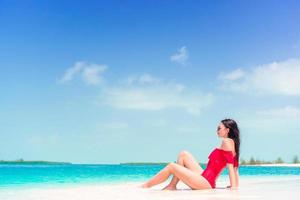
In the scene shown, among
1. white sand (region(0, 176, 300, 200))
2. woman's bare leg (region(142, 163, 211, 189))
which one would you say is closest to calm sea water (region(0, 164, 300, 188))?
white sand (region(0, 176, 300, 200))

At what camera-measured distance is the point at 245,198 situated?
698cm

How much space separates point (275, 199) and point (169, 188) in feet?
7.52

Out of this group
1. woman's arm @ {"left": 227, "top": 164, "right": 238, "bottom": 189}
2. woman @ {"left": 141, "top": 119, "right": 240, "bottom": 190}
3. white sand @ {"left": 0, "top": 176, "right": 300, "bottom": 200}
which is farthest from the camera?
woman @ {"left": 141, "top": 119, "right": 240, "bottom": 190}

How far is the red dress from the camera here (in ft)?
26.8

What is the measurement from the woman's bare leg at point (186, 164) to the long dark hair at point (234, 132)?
80cm

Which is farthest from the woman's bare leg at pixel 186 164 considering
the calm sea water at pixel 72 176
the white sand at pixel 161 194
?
the calm sea water at pixel 72 176

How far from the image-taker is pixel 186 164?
880 centimetres

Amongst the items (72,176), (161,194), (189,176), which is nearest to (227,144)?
(189,176)

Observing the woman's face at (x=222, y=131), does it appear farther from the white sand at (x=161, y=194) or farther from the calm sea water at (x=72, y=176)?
the calm sea water at (x=72, y=176)

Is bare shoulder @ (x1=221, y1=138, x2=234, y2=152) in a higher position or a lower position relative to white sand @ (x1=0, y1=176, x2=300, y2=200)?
higher

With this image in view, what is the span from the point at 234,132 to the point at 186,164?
1.13 meters

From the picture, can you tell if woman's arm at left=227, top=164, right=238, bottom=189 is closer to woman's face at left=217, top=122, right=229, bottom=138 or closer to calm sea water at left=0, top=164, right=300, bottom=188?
woman's face at left=217, top=122, right=229, bottom=138

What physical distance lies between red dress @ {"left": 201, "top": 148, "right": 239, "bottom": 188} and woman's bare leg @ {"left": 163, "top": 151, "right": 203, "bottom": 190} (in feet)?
0.85

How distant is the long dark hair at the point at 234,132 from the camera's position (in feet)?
27.2
